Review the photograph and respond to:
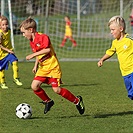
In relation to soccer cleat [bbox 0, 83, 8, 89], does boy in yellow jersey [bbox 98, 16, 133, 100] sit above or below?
above

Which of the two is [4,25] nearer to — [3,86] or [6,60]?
[6,60]

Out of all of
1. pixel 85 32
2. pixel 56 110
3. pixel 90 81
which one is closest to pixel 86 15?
pixel 85 32

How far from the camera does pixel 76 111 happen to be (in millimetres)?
8305

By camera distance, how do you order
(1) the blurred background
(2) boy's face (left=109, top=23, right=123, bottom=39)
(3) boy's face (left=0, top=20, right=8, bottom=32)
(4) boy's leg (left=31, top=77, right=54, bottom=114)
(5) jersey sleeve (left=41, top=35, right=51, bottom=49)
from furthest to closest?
(1) the blurred background
(3) boy's face (left=0, top=20, right=8, bottom=32)
(4) boy's leg (left=31, top=77, right=54, bottom=114)
(5) jersey sleeve (left=41, top=35, right=51, bottom=49)
(2) boy's face (left=109, top=23, right=123, bottom=39)

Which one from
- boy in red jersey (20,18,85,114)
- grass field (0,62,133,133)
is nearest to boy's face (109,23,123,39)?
boy in red jersey (20,18,85,114)

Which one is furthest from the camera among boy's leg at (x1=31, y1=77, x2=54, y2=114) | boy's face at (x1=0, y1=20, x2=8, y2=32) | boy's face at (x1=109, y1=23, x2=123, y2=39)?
boy's face at (x1=0, y1=20, x2=8, y2=32)

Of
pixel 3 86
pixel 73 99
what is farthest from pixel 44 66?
pixel 3 86

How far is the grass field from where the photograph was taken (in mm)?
6914

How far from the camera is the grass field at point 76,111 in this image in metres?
6.91

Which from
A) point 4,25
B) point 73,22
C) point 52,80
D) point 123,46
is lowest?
point 73,22

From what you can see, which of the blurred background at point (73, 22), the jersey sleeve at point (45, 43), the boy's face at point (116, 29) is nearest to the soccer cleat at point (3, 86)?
the jersey sleeve at point (45, 43)

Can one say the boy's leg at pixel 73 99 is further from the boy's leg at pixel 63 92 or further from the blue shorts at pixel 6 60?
the blue shorts at pixel 6 60

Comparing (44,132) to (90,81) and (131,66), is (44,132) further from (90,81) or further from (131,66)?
(90,81)

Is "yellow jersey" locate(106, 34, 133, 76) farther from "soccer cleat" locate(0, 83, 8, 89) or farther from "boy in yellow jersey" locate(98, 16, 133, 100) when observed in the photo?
"soccer cleat" locate(0, 83, 8, 89)
